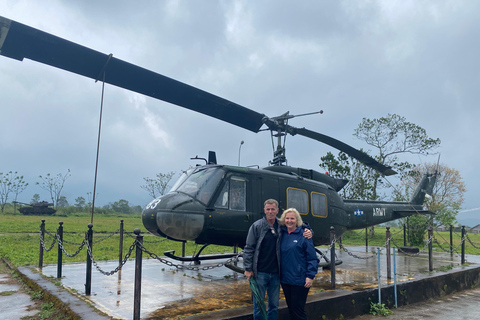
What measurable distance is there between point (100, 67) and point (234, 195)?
340 centimetres

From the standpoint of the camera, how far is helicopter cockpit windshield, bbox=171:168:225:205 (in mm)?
6758

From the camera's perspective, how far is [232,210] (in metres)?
6.93

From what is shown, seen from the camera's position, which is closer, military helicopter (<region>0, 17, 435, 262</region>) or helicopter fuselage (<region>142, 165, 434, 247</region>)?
military helicopter (<region>0, 17, 435, 262</region>)

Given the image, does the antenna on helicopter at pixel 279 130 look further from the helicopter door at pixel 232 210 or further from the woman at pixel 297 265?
the woman at pixel 297 265

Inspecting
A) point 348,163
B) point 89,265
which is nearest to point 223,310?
point 89,265

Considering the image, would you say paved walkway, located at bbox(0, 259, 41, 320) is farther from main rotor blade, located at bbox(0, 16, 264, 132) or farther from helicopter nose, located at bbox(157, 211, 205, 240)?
main rotor blade, located at bbox(0, 16, 264, 132)

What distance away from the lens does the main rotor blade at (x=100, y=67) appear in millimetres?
4949

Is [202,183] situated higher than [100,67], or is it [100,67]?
[100,67]

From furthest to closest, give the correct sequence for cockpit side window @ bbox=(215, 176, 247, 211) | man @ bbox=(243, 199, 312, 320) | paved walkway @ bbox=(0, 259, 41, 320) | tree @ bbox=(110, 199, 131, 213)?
tree @ bbox=(110, 199, 131, 213), cockpit side window @ bbox=(215, 176, 247, 211), paved walkway @ bbox=(0, 259, 41, 320), man @ bbox=(243, 199, 312, 320)

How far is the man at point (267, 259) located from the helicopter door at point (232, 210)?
2654 millimetres

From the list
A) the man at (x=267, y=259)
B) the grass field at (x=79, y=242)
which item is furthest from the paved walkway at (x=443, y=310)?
the man at (x=267, y=259)

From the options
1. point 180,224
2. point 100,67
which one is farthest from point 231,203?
point 100,67

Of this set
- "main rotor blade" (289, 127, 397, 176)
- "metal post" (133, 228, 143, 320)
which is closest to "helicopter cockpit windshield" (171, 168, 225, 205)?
"metal post" (133, 228, 143, 320)

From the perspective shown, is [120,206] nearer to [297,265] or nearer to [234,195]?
[234,195]
